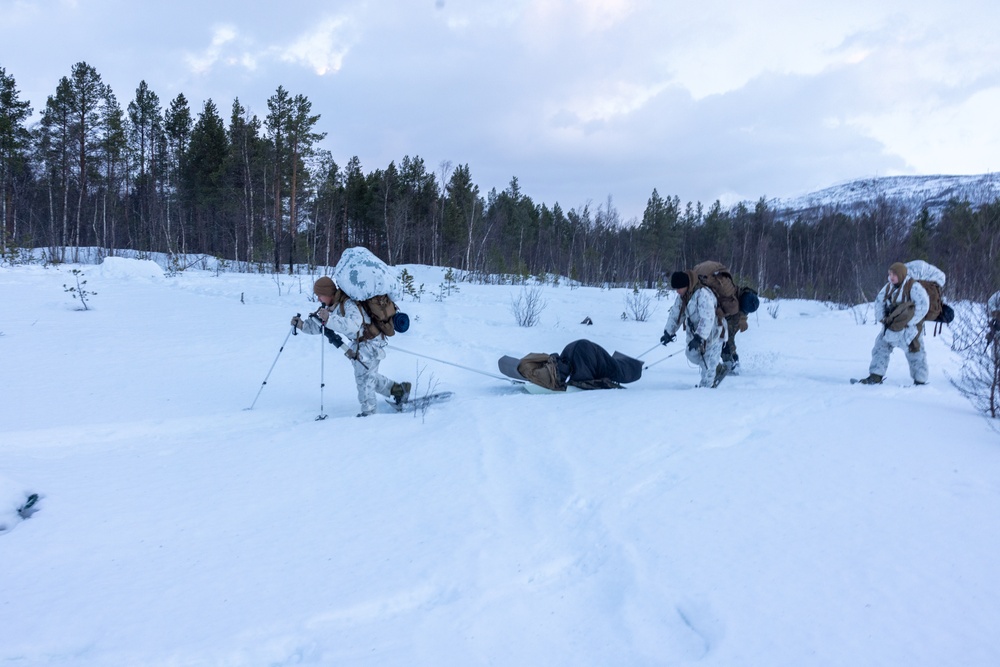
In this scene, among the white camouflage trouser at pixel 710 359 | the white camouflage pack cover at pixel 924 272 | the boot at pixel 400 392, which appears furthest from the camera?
the white camouflage pack cover at pixel 924 272

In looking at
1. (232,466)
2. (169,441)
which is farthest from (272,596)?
(169,441)

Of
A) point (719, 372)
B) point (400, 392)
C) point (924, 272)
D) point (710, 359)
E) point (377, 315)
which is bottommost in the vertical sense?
point (400, 392)

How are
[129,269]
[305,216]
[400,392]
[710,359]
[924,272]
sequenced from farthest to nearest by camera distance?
[305,216]
[129,269]
[924,272]
[710,359]
[400,392]

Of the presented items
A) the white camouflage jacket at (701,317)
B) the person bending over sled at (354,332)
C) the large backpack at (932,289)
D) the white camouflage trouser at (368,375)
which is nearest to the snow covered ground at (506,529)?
the white camouflage trouser at (368,375)

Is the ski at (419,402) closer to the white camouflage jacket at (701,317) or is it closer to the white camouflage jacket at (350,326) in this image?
the white camouflage jacket at (350,326)

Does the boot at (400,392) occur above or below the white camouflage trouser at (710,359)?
below

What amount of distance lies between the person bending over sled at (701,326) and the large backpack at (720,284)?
12cm

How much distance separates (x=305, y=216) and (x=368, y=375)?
3153 cm

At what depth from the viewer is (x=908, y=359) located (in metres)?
7.17

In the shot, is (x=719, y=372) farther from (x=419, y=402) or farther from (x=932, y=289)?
(x=419, y=402)

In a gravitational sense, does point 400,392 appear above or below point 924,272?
below

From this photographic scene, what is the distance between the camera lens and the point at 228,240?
3703 centimetres

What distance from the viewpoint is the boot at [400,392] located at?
6.25 metres

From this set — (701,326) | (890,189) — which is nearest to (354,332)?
(701,326)
